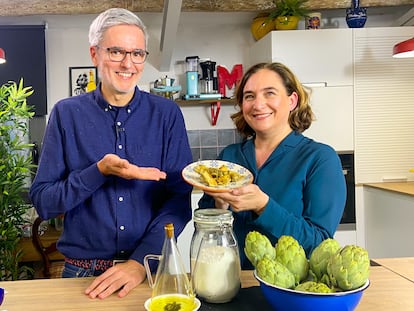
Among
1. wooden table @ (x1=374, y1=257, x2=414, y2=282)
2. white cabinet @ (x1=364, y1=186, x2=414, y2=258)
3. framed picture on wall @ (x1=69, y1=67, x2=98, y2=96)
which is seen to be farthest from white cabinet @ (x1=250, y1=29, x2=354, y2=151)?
wooden table @ (x1=374, y1=257, x2=414, y2=282)

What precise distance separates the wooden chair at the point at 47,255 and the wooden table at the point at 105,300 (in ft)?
6.12

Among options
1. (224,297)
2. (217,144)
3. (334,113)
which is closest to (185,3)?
(217,144)

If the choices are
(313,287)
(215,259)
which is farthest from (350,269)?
(215,259)

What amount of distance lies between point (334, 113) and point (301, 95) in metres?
2.09

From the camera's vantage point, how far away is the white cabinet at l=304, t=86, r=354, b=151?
11.2 ft

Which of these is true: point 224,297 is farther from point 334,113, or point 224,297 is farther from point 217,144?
point 217,144

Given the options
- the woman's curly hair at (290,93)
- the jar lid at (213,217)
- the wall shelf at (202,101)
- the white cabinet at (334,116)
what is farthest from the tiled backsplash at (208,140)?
the jar lid at (213,217)

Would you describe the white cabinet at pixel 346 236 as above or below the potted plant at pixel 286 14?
below

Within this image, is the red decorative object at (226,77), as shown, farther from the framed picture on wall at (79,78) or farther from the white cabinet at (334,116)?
the framed picture on wall at (79,78)

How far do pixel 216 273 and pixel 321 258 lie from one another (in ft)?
0.77

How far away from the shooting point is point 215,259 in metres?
0.93

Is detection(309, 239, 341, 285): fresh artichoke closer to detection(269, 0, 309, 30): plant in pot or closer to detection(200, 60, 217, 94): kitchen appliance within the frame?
detection(269, 0, 309, 30): plant in pot

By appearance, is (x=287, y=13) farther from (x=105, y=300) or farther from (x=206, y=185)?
(x=105, y=300)

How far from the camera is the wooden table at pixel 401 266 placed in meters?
1.17
